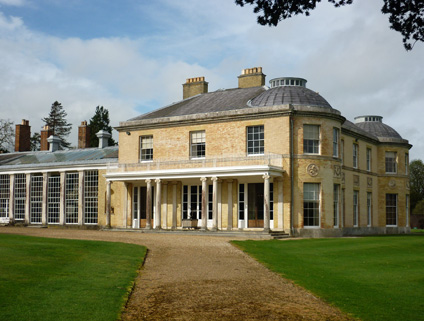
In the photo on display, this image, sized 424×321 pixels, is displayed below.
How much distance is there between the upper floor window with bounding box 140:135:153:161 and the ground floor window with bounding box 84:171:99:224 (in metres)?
3.81

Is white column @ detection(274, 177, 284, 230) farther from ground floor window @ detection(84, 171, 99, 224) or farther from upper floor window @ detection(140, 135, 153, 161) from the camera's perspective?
ground floor window @ detection(84, 171, 99, 224)

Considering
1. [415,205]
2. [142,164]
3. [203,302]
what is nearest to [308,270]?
[203,302]

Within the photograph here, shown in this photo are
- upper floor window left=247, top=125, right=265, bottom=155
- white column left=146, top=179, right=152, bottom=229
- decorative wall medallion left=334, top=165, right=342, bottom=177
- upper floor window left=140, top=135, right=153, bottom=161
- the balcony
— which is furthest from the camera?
upper floor window left=140, top=135, right=153, bottom=161

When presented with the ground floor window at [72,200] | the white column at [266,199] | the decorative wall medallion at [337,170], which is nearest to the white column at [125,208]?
the ground floor window at [72,200]

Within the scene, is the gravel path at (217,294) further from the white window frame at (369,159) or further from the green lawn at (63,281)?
the white window frame at (369,159)

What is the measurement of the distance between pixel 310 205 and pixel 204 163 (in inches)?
257

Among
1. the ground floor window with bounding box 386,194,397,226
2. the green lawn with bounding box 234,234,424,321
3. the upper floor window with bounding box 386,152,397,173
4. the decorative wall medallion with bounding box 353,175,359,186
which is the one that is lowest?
the green lawn with bounding box 234,234,424,321

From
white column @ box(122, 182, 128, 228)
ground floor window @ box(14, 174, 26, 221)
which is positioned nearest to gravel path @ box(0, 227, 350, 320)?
white column @ box(122, 182, 128, 228)

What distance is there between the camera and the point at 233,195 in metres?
30.6

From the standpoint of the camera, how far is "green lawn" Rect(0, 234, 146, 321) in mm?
8461

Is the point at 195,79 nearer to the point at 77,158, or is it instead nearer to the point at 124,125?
the point at 124,125

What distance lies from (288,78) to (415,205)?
4546 cm

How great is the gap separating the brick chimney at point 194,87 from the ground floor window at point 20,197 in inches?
539

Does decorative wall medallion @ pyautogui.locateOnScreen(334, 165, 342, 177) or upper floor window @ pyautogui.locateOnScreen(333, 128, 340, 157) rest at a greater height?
upper floor window @ pyautogui.locateOnScreen(333, 128, 340, 157)
